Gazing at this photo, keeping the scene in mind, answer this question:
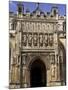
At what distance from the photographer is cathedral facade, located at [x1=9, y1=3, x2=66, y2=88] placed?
8.81ft

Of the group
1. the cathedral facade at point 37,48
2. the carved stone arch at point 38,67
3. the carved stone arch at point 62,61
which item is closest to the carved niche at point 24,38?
the cathedral facade at point 37,48

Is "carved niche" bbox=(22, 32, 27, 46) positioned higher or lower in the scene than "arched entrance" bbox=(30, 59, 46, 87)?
higher

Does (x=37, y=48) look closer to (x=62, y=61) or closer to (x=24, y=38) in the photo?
(x=24, y=38)

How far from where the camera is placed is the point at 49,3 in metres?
2.76

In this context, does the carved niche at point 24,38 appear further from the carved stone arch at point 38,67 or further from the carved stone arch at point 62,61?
the carved stone arch at point 62,61

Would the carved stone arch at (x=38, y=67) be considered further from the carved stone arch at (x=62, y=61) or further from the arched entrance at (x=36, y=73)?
the carved stone arch at (x=62, y=61)

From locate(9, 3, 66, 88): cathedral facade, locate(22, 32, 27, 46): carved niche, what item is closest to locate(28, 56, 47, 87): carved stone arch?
locate(9, 3, 66, 88): cathedral facade

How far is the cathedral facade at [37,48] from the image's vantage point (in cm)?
269

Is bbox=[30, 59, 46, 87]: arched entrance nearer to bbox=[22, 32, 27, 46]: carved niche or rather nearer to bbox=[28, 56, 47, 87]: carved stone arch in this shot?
bbox=[28, 56, 47, 87]: carved stone arch

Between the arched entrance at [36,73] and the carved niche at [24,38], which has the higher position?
the carved niche at [24,38]

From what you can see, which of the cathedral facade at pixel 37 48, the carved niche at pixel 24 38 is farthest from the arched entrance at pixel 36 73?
the carved niche at pixel 24 38

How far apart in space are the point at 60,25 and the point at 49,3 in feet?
0.76

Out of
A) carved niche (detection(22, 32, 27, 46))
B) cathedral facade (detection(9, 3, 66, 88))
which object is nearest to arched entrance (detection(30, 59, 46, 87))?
cathedral facade (detection(9, 3, 66, 88))

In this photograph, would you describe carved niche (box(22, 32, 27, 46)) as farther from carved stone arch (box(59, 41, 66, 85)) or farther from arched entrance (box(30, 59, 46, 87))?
carved stone arch (box(59, 41, 66, 85))
